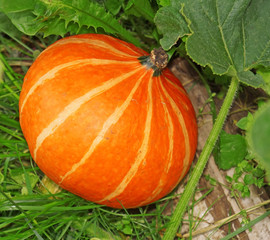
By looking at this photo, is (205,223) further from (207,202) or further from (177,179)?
(177,179)

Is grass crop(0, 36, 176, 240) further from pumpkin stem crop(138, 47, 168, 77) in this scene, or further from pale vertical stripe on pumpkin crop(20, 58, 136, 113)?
pumpkin stem crop(138, 47, 168, 77)

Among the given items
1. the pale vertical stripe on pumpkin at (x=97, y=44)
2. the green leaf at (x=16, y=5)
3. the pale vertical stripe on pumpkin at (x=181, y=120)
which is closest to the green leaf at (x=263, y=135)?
the pale vertical stripe on pumpkin at (x=181, y=120)

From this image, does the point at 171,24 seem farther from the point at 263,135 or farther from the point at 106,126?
the point at 263,135

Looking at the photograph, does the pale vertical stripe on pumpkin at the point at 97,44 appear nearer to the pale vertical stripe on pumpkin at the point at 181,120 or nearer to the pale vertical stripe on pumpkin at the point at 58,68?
the pale vertical stripe on pumpkin at the point at 58,68

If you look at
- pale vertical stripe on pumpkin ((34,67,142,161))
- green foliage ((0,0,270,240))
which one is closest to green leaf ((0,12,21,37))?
green foliage ((0,0,270,240))

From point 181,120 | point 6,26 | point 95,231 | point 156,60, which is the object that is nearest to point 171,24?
point 156,60
